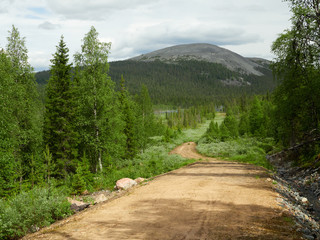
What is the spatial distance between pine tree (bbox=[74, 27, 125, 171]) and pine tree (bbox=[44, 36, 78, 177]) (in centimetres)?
125

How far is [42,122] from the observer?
85.5 ft

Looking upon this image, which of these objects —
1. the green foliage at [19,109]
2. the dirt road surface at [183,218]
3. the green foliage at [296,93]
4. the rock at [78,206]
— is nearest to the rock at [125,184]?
the dirt road surface at [183,218]

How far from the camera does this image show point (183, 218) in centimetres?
845

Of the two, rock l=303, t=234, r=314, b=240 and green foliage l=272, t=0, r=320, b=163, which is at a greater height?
green foliage l=272, t=0, r=320, b=163

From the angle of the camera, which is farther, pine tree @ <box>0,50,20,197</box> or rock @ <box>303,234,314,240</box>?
pine tree @ <box>0,50,20,197</box>

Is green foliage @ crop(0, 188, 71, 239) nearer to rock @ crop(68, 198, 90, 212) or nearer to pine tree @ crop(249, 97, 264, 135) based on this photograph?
rock @ crop(68, 198, 90, 212)

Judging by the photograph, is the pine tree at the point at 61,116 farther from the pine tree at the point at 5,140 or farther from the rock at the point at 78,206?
the rock at the point at 78,206

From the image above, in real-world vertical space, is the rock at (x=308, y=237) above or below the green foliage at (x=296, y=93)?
below

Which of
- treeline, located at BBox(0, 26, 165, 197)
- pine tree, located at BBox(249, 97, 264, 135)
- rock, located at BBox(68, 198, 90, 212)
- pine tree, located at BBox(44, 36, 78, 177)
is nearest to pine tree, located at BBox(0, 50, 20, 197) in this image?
treeline, located at BBox(0, 26, 165, 197)

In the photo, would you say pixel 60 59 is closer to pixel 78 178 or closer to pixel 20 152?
pixel 20 152

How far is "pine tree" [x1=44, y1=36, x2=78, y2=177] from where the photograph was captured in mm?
23953

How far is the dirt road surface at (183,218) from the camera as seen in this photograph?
7120 millimetres

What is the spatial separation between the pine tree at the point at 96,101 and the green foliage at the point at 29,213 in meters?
13.1

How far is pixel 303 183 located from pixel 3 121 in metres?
21.7
